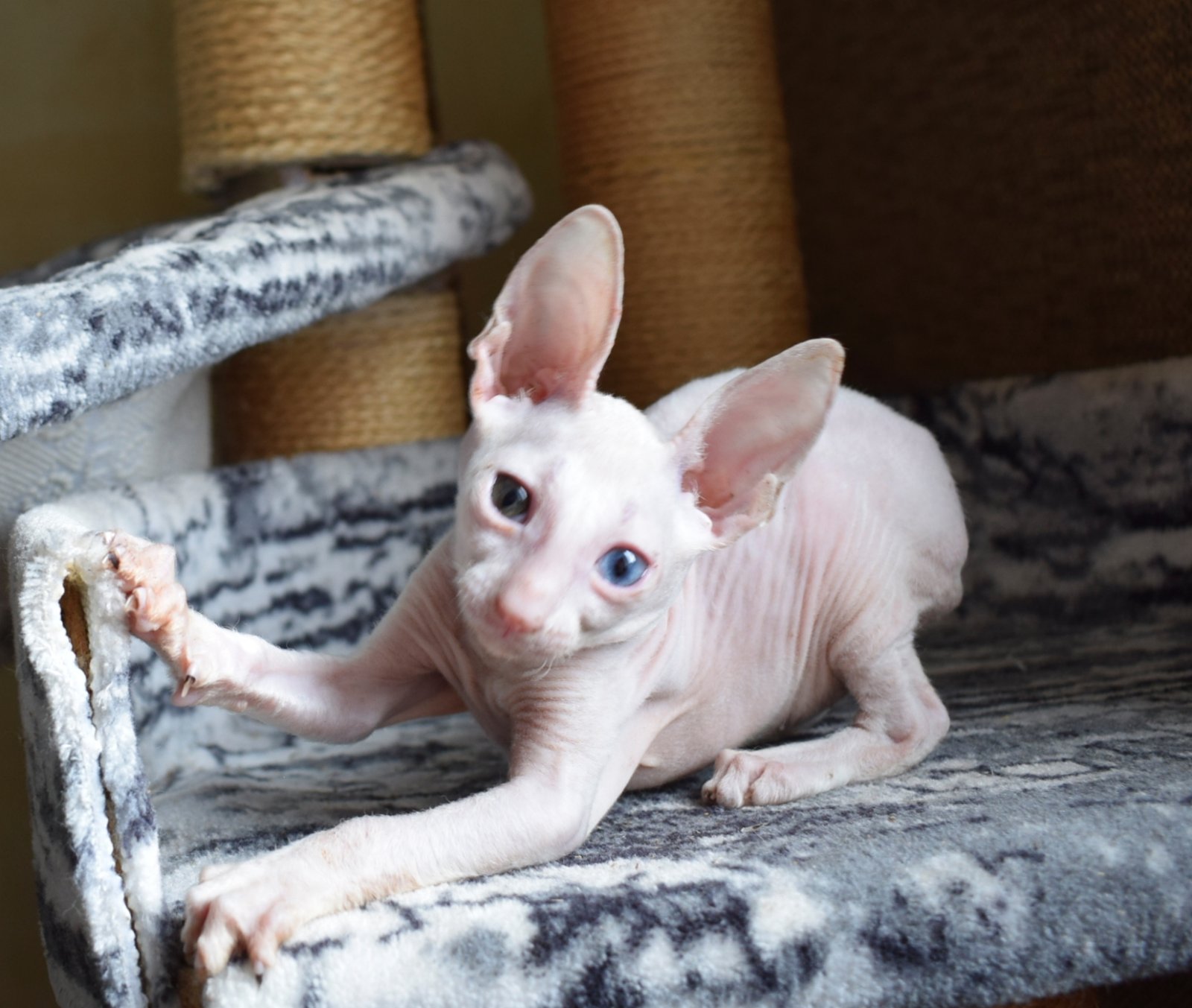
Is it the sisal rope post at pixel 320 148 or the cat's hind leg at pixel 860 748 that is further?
the sisal rope post at pixel 320 148

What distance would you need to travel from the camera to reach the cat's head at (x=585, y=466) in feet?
2.54

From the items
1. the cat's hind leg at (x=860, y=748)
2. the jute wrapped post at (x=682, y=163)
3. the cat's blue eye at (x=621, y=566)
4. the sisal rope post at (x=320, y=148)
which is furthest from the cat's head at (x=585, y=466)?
the jute wrapped post at (x=682, y=163)

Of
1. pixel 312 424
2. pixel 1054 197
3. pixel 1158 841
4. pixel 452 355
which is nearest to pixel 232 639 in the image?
pixel 1158 841

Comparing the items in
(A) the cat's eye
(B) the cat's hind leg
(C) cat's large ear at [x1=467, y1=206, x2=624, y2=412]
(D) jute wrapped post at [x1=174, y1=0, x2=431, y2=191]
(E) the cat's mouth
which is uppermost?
(D) jute wrapped post at [x1=174, y1=0, x2=431, y2=191]

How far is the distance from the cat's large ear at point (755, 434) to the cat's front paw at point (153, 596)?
0.34 metres

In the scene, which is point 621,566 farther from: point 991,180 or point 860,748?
point 991,180

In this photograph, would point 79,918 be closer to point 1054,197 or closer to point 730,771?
point 730,771

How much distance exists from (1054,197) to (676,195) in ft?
1.67

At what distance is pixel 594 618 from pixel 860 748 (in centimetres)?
32

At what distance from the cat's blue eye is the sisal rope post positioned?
779 millimetres

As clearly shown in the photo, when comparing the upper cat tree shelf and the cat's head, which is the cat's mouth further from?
the upper cat tree shelf

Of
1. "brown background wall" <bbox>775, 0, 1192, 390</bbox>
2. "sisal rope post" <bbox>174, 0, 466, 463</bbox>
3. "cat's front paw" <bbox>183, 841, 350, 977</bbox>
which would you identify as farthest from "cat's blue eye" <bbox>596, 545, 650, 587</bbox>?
"brown background wall" <bbox>775, 0, 1192, 390</bbox>

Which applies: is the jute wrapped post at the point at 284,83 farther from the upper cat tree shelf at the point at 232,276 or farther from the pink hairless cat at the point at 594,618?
the pink hairless cat at the point at 594,618

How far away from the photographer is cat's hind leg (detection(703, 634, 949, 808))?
0.93 metres
